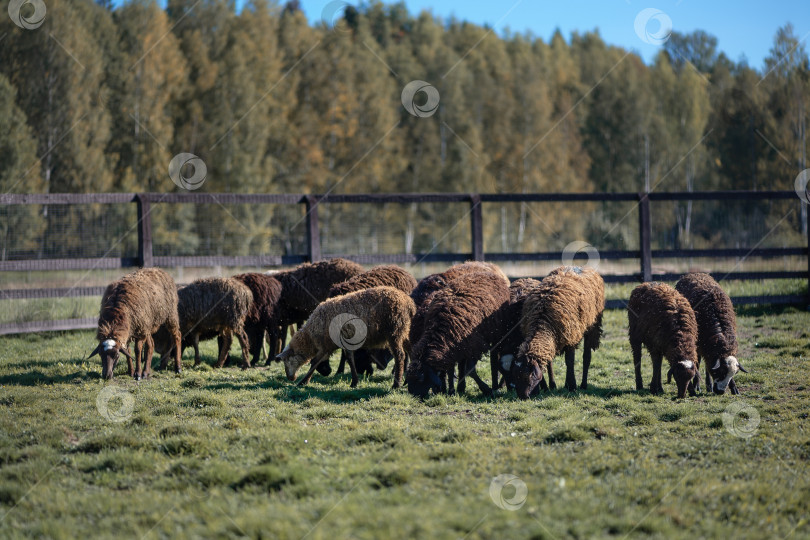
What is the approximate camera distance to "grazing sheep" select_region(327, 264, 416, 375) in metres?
10.2

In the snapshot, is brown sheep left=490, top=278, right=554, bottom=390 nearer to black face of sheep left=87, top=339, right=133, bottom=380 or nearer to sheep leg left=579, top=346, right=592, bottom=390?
sheep leg left=579, top=346, right=592, bottom=390

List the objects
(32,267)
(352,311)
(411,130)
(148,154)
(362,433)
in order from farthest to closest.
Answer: (411,130) < (148,154) < (32,267) < (352,311) < (362,433)

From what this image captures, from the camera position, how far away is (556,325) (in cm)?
878

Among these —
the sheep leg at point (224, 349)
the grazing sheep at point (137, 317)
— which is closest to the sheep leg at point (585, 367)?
the sheep leg at point (224, 349)

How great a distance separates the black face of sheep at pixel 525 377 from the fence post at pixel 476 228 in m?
6.15

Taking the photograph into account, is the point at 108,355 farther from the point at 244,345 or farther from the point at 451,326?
the point at 451,326

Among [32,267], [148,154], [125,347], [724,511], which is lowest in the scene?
[724,511]

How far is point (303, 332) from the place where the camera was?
31.6 ft

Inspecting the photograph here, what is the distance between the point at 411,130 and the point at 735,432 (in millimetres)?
36483

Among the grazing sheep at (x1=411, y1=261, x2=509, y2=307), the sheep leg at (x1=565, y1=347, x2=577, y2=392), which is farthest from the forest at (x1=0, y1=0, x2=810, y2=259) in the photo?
the sheep leg at (x1=565, y1=347, x2=577, y2=392)

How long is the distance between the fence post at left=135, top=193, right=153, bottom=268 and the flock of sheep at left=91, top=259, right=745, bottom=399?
2.21 m

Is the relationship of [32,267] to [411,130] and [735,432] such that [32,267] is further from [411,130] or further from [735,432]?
[411,130]

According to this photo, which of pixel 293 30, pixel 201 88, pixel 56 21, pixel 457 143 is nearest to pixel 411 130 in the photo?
pixel 457 143

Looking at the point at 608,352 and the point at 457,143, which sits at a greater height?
the point at 457,143
